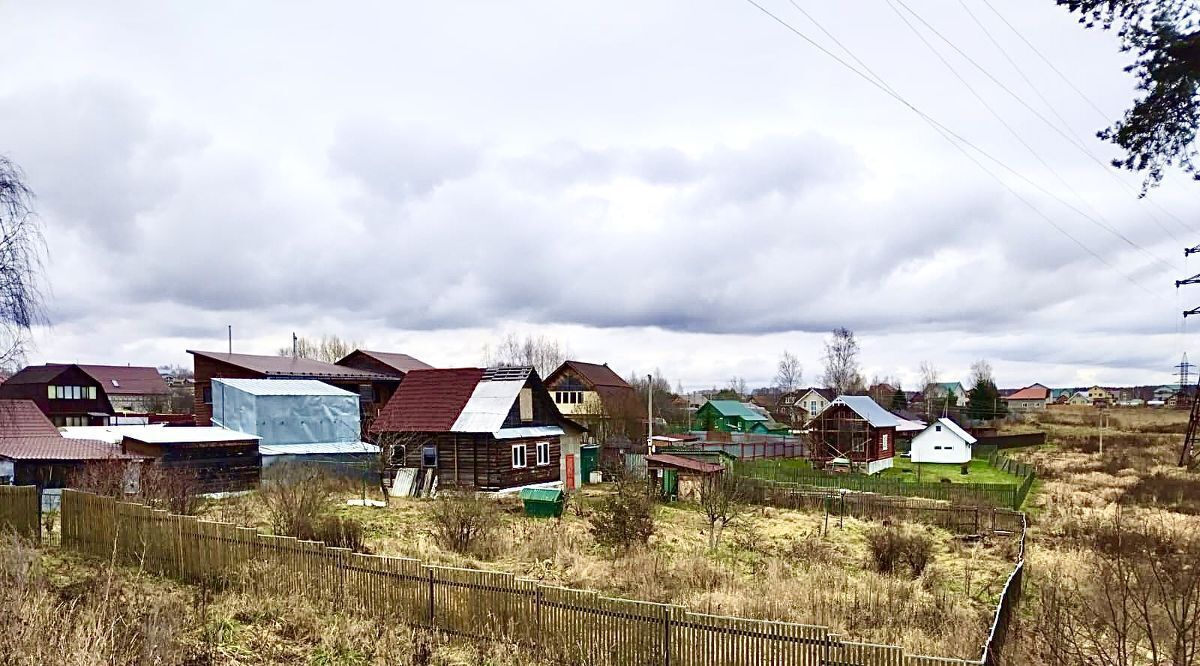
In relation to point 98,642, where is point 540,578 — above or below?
below

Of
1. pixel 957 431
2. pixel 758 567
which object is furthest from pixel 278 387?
pixel 957 431

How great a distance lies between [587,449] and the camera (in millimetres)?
37562

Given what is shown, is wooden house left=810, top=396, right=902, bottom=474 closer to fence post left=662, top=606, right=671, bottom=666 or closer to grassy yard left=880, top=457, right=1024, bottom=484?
grassy yard left=880, top=457, right=1024, bottom=484

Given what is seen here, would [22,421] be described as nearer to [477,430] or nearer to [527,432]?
[477,430]

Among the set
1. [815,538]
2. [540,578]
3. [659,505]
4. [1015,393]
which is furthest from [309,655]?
[1015,393]

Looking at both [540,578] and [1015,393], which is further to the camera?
[1015,393]

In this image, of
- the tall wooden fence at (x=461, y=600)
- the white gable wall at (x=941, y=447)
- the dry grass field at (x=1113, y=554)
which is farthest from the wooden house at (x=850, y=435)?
the tall wooden fence at (x=461, y=600)

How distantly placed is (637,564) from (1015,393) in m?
159

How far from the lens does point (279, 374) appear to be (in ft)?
143

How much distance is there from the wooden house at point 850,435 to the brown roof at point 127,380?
70202 mm

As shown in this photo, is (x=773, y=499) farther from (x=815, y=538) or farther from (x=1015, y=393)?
(x=1015, y=393)

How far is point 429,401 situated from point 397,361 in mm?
25574

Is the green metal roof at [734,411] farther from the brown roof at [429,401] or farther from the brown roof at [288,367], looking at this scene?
the brown roof at [429,401]

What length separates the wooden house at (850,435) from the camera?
4575 cm
